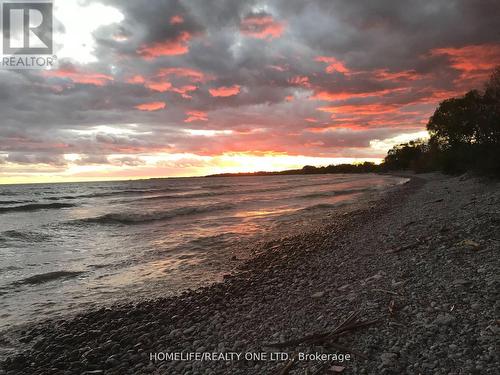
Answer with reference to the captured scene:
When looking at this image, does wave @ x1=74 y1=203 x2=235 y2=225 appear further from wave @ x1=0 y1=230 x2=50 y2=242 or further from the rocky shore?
the rocky shore

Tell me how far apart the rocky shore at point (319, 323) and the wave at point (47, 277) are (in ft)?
14.2

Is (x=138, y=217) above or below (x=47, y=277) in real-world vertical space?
above

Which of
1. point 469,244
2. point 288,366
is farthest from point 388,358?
point 469,244

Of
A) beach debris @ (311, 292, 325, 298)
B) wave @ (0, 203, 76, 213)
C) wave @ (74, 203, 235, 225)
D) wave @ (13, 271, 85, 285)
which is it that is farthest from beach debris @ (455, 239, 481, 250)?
wave @ (0, 203, 76, 213)

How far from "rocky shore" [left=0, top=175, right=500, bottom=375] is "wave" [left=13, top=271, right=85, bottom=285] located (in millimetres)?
4326

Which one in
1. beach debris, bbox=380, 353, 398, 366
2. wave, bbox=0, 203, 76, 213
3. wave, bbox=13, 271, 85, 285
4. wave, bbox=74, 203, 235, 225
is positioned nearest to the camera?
beach debris, bbox=380, 353, 398, 366

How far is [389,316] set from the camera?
5391 millimetres

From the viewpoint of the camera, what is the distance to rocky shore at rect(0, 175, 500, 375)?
4.46 metres

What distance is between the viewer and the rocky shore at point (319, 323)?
4.46 m

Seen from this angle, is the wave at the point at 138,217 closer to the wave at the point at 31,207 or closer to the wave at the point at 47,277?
the wave at the point at 47,277

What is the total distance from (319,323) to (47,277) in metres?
10.4

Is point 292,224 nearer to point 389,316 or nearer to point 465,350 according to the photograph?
point 389,316

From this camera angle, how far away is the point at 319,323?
230 inches

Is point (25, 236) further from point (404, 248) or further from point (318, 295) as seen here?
point (404, 248)
